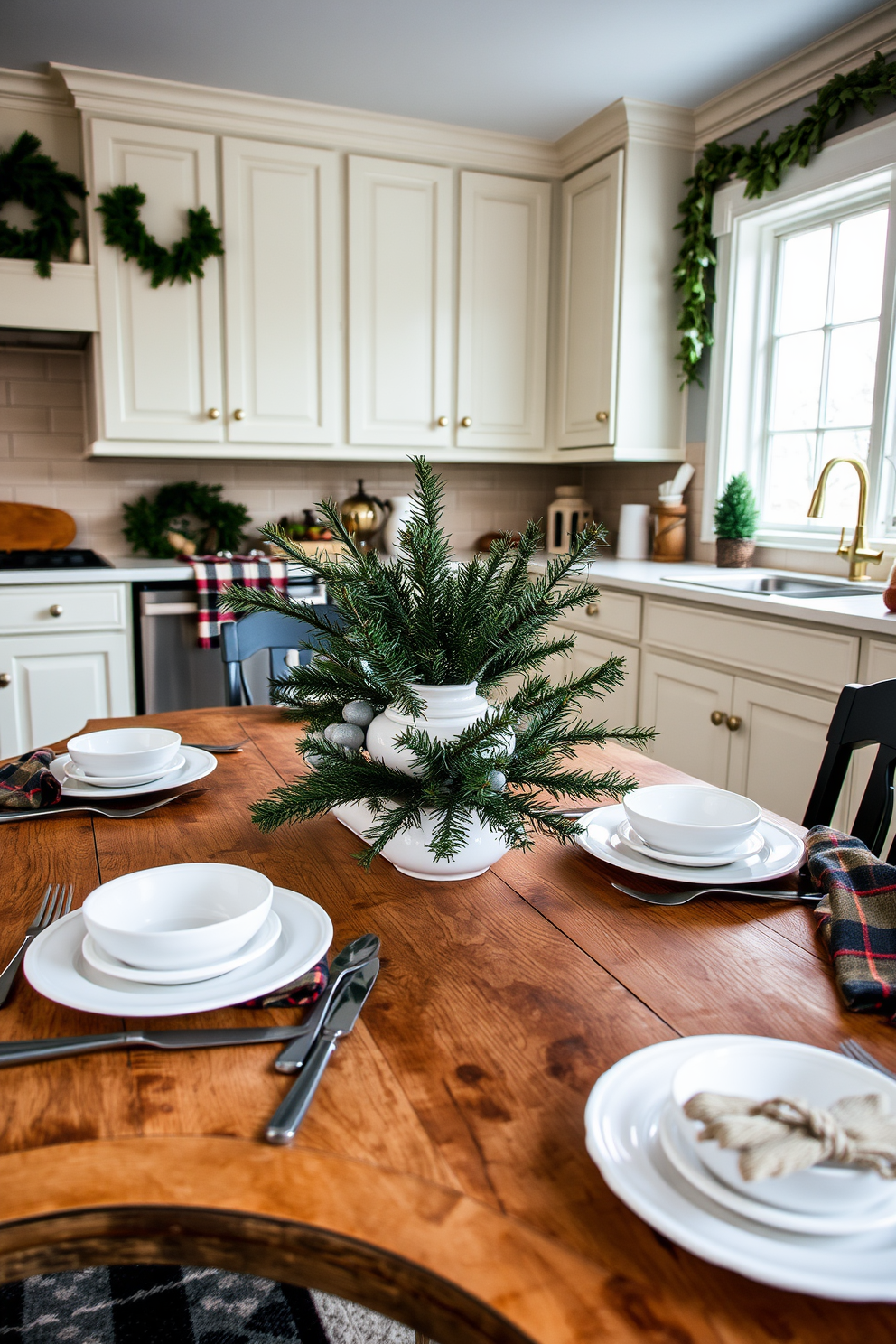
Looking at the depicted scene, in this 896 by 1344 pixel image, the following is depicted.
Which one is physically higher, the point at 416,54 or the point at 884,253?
the point at 416,54

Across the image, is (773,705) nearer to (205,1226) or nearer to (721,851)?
(721,851)

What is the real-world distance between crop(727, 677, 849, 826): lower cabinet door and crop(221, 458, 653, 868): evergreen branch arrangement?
1384 millimetres

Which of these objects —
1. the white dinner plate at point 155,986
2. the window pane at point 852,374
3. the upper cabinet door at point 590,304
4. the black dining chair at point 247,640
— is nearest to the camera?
the white dinner plate at point 155,986

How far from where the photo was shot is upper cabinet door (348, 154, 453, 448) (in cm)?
332

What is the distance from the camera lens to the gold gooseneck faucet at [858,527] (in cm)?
254

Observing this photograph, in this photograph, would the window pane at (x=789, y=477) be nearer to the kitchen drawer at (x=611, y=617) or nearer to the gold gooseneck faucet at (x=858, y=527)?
the gold gooseneck faucet at (x=858, y=527)

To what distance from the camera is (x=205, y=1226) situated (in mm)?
506

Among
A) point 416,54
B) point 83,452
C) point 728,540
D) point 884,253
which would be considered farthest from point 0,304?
point 884,253

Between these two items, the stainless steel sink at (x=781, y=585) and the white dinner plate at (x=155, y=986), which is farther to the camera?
the stainless steel sink at (x=781, y=585)

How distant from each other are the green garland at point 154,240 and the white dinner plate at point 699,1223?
3.11 metres

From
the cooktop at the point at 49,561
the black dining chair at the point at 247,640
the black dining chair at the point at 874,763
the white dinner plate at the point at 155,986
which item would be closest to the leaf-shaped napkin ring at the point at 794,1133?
the white dinner plate at the point at 155,986

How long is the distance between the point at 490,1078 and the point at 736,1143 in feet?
0.68

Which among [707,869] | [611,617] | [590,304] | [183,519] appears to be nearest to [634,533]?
[611,617]

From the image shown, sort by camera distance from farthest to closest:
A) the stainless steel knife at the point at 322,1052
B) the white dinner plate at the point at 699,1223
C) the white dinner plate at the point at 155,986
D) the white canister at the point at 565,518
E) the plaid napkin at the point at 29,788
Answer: the white canister at the point at 565,518, the plaid napkin at the point at 29,788, the white dinner plate at the point at 155,986, the stainless steel knife at the point at 322,1052, the white dinner plate at the point at 699,1223
